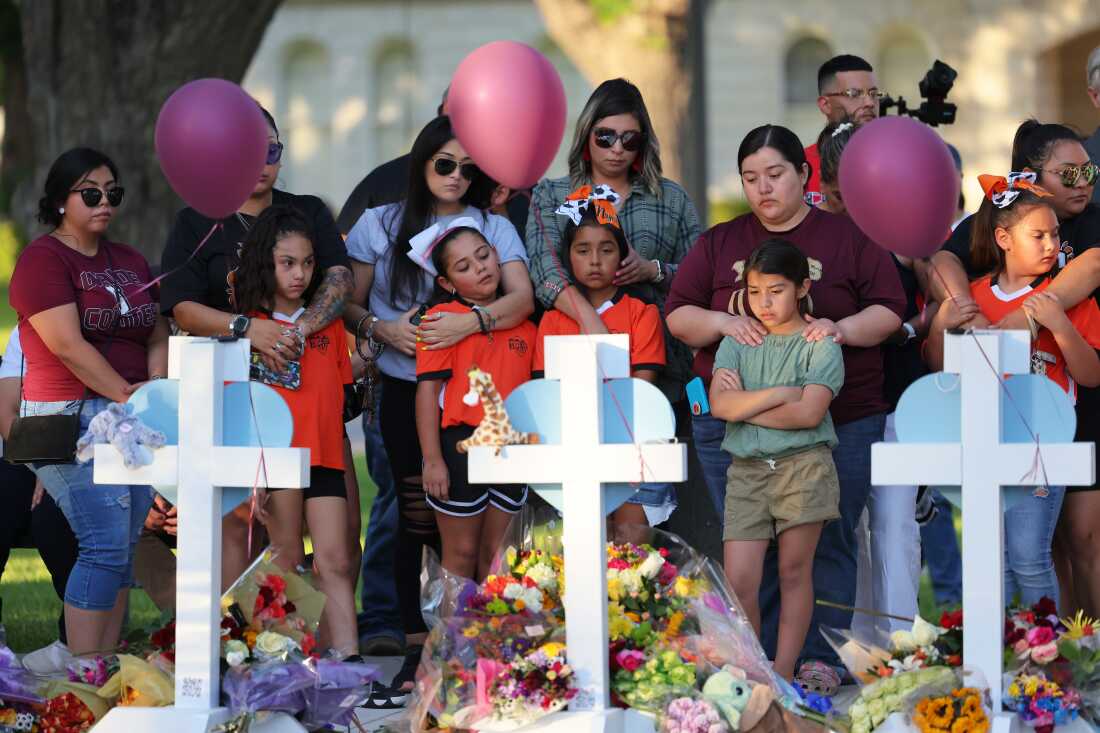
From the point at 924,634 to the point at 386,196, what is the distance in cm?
284

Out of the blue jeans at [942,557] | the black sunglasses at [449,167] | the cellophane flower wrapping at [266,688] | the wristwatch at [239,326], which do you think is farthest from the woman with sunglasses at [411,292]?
the blue jeans at [942,557]

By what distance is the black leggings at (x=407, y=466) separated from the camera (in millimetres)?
6238

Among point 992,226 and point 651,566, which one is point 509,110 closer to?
point 651,566

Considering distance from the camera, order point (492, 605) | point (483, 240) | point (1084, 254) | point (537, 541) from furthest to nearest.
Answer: point (483, 240) → point (1084, 254) → point (537, 541) → point (492, 605)

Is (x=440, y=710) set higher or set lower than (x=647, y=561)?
lower

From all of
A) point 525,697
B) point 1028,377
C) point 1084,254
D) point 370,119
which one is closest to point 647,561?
point 525,697

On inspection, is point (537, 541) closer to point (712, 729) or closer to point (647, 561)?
point (647, 561)

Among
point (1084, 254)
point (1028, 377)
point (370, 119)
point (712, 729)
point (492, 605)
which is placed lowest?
point (712, 729)

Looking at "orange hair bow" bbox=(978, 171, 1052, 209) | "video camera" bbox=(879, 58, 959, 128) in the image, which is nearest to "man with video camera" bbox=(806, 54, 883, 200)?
"video camera" bbox=(879, 58, 959, 128)

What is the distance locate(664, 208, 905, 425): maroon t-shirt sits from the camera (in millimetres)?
5637

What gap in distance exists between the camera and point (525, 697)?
14.8ft

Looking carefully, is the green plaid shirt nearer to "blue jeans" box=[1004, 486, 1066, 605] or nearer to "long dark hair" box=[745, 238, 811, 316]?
"long dark hair" box=[745, 238, 811, 316]

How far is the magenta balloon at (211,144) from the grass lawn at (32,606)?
7.25 feet

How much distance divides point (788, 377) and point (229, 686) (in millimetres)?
1936
